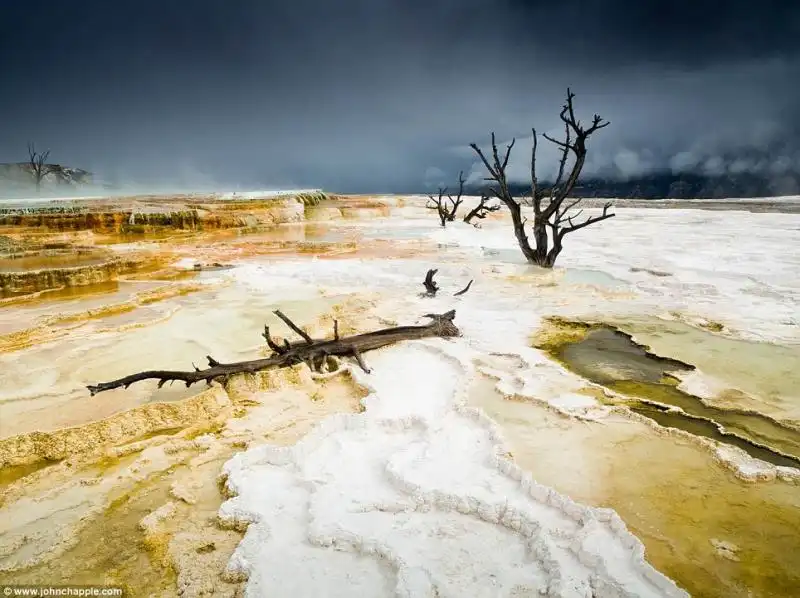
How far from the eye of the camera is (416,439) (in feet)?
12.4

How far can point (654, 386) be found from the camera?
4.70m

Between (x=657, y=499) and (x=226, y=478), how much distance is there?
2.71 m

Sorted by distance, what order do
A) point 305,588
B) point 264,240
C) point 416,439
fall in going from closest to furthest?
point 305,588 < point 416,439 < point 264,240

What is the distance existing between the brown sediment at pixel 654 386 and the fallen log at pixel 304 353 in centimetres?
134

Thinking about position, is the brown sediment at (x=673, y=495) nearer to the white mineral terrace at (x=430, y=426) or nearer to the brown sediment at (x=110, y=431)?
the white mineral terrace at (x=430, y=426)

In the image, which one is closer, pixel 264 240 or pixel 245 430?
pixel 245 430

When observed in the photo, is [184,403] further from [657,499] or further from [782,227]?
[782,227]

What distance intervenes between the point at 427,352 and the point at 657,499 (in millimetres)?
2912

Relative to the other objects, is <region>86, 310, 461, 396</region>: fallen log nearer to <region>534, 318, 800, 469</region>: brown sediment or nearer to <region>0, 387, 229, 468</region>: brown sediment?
<region>0, 387, 229, 468</region>: brown sediment

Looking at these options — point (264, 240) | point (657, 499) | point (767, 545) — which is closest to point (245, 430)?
point (657, 499)

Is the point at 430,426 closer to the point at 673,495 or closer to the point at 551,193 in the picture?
the point at 673,495

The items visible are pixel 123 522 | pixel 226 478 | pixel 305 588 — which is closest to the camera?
pixel 305 588

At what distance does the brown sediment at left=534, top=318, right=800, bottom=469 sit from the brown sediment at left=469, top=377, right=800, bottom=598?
1.25ft

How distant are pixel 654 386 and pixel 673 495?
6.12 feet
